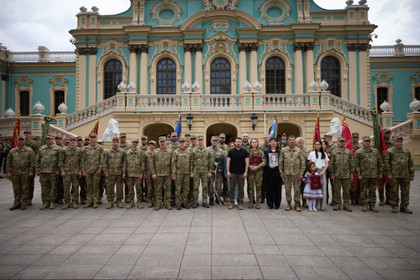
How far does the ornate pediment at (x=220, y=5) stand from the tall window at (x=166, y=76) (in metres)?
5.00

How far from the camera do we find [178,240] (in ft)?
16.1

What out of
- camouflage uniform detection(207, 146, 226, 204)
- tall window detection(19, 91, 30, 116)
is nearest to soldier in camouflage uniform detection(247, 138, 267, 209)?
camouflage uniform detection(207, 146, 226, 204)

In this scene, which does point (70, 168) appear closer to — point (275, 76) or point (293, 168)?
point (293, 168)

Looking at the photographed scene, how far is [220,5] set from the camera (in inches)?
842

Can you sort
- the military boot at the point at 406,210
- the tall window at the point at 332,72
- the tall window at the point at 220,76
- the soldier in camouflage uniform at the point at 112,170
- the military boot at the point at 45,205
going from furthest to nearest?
the tall window at the point at 332,72 < the tall window at the point at 220,76 < the soldier in camouflage uniform at the point at 112,170 < the military boot at the point at 45,205 < the military boot at the point at 406,210

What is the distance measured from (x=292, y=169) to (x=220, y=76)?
611 inches

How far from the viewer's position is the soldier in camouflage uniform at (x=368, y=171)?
722 cm

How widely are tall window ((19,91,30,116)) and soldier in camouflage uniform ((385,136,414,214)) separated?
29.2 metres

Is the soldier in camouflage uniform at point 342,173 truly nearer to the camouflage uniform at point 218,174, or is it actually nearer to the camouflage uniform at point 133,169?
the camouflage uniform at point 218,174

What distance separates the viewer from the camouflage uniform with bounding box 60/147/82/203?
7.55 metres

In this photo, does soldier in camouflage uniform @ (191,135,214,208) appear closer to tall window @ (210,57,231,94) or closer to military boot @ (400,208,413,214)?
military boot @ (400,208,413,214)

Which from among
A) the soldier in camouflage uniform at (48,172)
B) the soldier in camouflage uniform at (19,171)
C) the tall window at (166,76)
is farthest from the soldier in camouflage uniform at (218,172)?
the tall window at (166,76)

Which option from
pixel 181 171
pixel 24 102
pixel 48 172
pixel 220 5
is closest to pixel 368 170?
pixel 181 171

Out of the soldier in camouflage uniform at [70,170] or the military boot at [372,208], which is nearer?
the military boot at [372,208]
